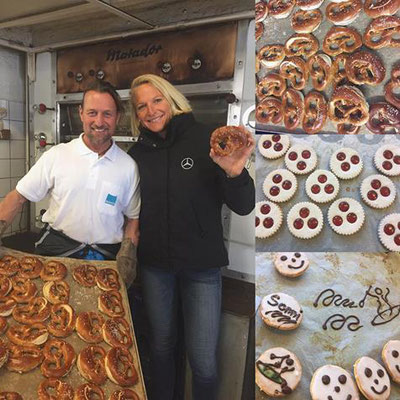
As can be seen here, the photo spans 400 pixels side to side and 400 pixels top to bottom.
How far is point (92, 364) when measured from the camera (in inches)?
45.9

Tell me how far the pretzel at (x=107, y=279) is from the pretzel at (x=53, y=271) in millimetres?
153

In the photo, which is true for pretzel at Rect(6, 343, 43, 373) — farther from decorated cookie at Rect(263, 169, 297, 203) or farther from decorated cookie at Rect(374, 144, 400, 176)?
decorated cookie at Rect(374, 144, 400, 176)

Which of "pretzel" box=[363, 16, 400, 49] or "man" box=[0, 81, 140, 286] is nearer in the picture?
"pretzel" box=[363, 16, 400, 49]

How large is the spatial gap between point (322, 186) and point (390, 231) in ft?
0.73

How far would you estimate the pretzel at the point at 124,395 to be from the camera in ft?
3.54

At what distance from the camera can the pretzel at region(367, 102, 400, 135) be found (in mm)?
967

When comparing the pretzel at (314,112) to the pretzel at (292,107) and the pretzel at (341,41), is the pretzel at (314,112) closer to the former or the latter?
the pretzel at (292,107)

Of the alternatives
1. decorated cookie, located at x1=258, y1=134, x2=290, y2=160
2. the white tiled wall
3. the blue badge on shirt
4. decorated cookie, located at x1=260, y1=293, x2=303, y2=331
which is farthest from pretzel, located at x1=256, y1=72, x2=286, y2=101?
the white tiled wall

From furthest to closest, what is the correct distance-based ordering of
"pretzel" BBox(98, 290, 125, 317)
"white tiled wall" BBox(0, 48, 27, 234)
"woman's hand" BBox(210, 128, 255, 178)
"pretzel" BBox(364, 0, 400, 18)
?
"white tiled wall" BBox(0, 48, 27, 234), "pretzel" BBox(98, 290, 125, 317), "woman's hand" BBox(210, 128, 255, 178), "pretzel" BBox(364, 0, 400, 18)

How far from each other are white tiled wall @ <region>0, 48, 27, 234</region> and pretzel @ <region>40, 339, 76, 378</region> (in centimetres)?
72

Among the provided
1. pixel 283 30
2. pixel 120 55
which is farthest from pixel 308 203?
pixel 120 55

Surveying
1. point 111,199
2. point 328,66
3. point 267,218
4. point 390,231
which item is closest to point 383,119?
point 328,66

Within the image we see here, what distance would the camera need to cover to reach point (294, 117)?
101cm

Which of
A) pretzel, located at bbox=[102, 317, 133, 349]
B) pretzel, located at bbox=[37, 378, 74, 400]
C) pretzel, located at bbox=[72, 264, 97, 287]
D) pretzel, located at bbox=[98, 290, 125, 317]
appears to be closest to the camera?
pretzel, located at bbox=[37, 378, 74, 400]
